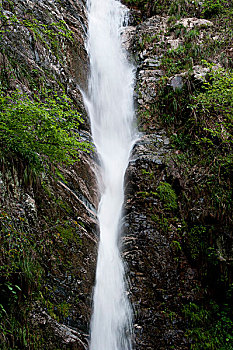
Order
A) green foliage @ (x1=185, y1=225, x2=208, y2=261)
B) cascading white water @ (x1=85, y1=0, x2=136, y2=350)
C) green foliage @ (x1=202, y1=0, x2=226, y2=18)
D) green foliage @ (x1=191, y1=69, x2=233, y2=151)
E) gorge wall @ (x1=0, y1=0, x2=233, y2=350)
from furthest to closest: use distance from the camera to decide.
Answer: green foliage @ (x1=202, y1=0, x2=226, y2=18) → green foliage @ (x1=191, y1=69, x2=233, y2=151) → green foliage @ (x1=185, y1=225, x2=208, y2=261) → cascading white water @ (x1=85, y1=0, x2=136, y2=350) → gorge wall @ (x1=0, y1=0, x2=233, y2=350)

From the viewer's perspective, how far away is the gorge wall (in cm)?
375

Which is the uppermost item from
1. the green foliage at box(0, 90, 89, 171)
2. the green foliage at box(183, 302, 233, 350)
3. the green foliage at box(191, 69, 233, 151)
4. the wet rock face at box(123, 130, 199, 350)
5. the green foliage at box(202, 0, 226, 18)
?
the green foliage at box(202, 0, 226, 18)

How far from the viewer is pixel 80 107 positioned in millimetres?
7344

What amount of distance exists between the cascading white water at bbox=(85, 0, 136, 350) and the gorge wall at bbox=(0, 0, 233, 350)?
314mm

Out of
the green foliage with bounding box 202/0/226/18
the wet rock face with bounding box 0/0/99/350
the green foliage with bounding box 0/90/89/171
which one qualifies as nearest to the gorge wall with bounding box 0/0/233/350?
the wet rock face with bounding box 0/0/99/350

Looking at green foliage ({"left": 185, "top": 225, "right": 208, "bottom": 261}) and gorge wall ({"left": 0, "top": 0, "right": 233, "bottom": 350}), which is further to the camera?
green foliage ({"left": 185, "top": 225, "right": 208, "bottom": 261})

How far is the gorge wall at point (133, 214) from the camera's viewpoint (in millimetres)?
3752

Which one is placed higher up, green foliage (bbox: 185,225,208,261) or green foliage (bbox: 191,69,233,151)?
green foliage (bbox: 191,69,233,151)

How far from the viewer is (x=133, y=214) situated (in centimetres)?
642

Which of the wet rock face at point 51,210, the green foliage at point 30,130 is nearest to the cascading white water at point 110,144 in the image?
the wet rock face at point 51,210

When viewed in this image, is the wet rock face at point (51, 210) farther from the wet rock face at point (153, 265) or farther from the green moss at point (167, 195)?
the green moss at point (167, 195)

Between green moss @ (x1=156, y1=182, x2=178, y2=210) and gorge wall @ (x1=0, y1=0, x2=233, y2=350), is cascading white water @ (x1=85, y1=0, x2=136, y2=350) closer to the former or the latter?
gorge wall @ (x1=0, y1=0, x2=233, y2=350)

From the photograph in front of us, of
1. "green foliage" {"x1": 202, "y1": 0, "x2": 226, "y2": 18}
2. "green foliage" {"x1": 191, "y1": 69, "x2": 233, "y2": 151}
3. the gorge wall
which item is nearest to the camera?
the gorge wall

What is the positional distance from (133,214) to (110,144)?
2772mm
